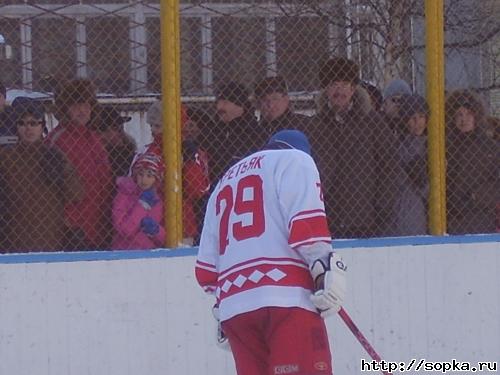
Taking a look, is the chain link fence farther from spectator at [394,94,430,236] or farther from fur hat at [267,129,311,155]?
fur hat at [267,129,311,155]

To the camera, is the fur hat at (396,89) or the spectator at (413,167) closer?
the spectator at (413,167)

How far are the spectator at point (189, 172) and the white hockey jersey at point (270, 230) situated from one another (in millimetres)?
1671

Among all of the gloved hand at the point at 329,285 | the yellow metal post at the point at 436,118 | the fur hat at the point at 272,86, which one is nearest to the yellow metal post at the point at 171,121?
the fur hat at the point at 272,86

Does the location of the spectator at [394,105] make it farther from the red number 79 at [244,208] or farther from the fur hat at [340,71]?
the red number 79 at [244,208]

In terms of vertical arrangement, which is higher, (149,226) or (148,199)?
(148,199)

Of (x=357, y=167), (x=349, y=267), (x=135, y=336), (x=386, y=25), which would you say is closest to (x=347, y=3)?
(x=386, y=25)

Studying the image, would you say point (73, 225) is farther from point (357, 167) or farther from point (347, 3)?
point (347, 3)

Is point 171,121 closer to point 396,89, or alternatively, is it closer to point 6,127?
point 6,127

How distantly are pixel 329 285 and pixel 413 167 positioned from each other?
2381mm

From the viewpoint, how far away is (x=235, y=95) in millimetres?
6875

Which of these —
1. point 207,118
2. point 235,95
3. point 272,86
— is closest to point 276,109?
point 272,86

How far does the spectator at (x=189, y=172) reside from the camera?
22.4ft

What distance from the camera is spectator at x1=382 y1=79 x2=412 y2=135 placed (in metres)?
7.12

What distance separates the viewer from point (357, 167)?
6961 mm
